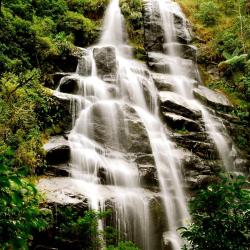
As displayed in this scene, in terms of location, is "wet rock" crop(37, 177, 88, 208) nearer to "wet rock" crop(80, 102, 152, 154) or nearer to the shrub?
"wet rock" crop(80, 102, 152, 154)

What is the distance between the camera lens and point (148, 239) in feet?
28.5

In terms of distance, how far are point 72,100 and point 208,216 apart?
7.02 m

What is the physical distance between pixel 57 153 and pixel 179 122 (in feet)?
16.5

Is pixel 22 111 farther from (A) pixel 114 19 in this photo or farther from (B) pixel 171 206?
(A) pixel 114 19

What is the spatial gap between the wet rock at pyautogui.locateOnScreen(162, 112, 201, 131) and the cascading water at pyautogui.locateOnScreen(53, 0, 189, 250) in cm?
39

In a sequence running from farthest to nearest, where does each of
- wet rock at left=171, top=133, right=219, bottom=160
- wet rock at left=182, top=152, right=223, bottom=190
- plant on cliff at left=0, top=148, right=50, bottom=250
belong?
1. wet rock at left=171, top=133, right=219, bottom=160
2. wet rock at left=182, top=152, right=223, bottom=190
3. plant on cliff at left=0, top=148, right=50, bottom=250

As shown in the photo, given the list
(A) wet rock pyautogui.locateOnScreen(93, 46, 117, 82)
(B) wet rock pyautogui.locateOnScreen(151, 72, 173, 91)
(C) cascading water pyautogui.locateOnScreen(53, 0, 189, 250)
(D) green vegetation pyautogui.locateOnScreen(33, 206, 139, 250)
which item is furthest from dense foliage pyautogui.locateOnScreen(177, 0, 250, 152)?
(D) green vegetation pyautogui.locateOnScreen(33, 206, 139, 250)

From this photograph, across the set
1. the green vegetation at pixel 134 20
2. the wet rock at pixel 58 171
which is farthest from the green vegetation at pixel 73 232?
the green vegetation at pixel 134 20

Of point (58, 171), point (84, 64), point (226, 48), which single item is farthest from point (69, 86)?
point (226, 48)

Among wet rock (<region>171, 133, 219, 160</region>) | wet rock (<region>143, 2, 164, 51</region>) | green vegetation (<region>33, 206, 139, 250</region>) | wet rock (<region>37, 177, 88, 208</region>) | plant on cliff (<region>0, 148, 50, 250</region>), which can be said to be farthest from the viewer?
wet rock (<region>143, 2, 164, 51</region>)

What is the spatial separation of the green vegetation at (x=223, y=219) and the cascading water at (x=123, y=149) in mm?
3683

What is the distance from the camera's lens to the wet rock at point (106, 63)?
13180 millimetres

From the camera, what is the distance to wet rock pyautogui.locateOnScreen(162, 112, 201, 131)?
12.7 metres

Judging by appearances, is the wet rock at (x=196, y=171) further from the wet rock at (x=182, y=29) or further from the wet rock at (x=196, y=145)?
the wet rock at (x=182, y=29)
